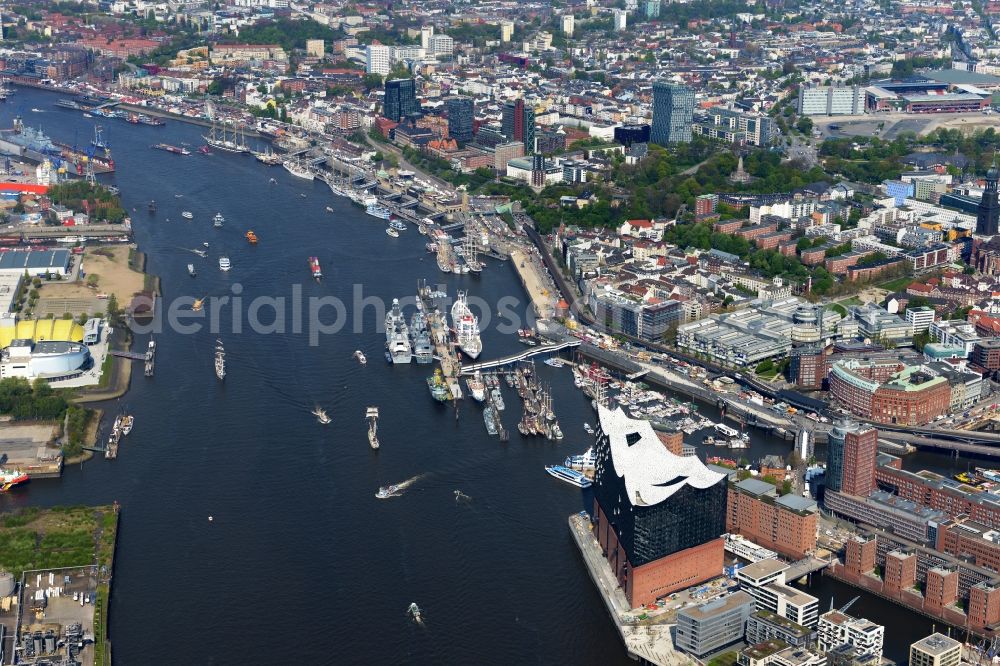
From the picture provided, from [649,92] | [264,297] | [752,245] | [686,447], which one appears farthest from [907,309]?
[649,92]

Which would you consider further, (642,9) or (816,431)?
(642,9)

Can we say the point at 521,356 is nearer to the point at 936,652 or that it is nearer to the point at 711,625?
the point at 711,625

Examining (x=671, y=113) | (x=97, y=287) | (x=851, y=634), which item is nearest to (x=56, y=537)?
(x=851, y=634)

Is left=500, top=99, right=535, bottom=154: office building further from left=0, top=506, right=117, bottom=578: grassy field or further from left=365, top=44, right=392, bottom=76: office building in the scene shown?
left=0, top=506, right=117, bottom=578: grassy field

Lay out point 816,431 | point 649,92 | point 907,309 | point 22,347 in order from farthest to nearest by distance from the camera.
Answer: point 649,92, point 907,309, point 22,347, point 816,431

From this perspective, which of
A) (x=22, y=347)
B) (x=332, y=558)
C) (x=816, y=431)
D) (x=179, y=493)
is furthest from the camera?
(x=22, y=347)

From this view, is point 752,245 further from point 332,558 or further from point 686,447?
point 332,558

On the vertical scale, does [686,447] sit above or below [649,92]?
below
